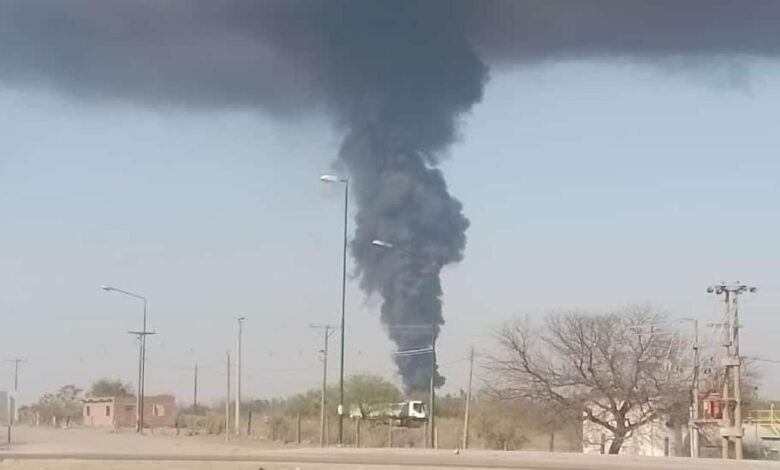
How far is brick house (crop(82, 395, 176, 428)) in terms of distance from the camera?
4811 inches

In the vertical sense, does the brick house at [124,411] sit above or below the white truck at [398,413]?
below

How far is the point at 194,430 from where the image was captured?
94.4 metres

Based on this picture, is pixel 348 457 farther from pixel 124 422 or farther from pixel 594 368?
pixel 124 422

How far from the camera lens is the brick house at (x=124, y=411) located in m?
122

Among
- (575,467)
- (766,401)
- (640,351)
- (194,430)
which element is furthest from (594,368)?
(575,467)

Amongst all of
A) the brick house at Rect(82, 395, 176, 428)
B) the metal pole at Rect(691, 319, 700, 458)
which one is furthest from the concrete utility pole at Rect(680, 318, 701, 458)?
the brick house at Rect(82, 395, 176, 428)

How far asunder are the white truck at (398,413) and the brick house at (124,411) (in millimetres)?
33258

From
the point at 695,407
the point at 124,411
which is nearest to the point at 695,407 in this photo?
the point at 695,407

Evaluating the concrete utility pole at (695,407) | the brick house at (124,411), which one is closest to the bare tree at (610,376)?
the concrete utility pole at (695,407)

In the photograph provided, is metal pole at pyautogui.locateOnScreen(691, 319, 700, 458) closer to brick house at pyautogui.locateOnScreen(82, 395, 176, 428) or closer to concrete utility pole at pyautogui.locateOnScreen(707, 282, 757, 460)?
concrete utility pole at pyautogui.locateOnScreen(707, 282, 757, 460)

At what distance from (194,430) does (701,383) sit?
40.0 meters

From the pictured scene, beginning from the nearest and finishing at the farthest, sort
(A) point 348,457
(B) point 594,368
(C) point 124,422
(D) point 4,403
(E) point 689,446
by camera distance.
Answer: (A) point 348,457
(D) point 4,403
(E) point 689,446
(B) point 594,368
(C) point 124,422

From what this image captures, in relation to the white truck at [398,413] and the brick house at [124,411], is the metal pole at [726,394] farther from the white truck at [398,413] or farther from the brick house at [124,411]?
the brick house at [124,411]

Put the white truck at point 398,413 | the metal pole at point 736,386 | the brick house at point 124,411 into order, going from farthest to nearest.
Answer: the brick house at point 124,411
the white truck at point 398,413
the metal pole at point 736,386
